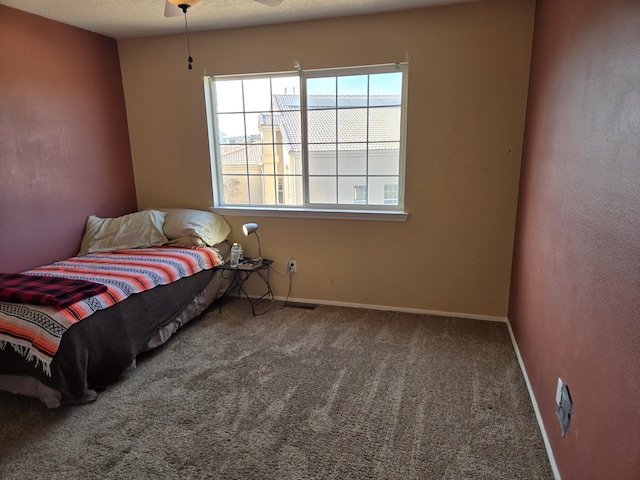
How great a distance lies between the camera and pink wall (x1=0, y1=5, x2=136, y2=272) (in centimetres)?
271

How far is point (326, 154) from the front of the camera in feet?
10.7

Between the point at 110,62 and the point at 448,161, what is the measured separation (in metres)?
3.06

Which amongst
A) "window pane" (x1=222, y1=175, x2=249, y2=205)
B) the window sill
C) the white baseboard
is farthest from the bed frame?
the white baseboard

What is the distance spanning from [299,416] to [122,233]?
7.43 ft

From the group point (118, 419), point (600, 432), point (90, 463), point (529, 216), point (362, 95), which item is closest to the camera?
point (600, 432)

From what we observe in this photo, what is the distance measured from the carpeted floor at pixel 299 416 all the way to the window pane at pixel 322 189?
3.86ft

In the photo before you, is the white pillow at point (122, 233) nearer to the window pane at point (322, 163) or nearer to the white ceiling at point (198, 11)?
the window pane at point (322, 163)

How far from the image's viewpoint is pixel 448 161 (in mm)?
2926

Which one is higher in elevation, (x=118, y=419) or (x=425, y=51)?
(x=425, y=51)

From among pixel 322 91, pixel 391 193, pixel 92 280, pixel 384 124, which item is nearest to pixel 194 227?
pixel 92 280

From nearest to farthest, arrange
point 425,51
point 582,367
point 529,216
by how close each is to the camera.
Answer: point 582,367, point 529,216, point 425,51

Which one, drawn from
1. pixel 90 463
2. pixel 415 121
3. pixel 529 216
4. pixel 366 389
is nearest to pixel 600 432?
pixel 366 389

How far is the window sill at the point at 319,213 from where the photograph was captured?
3117 millimetres

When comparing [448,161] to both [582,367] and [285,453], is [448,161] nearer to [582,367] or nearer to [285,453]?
[582,367]
